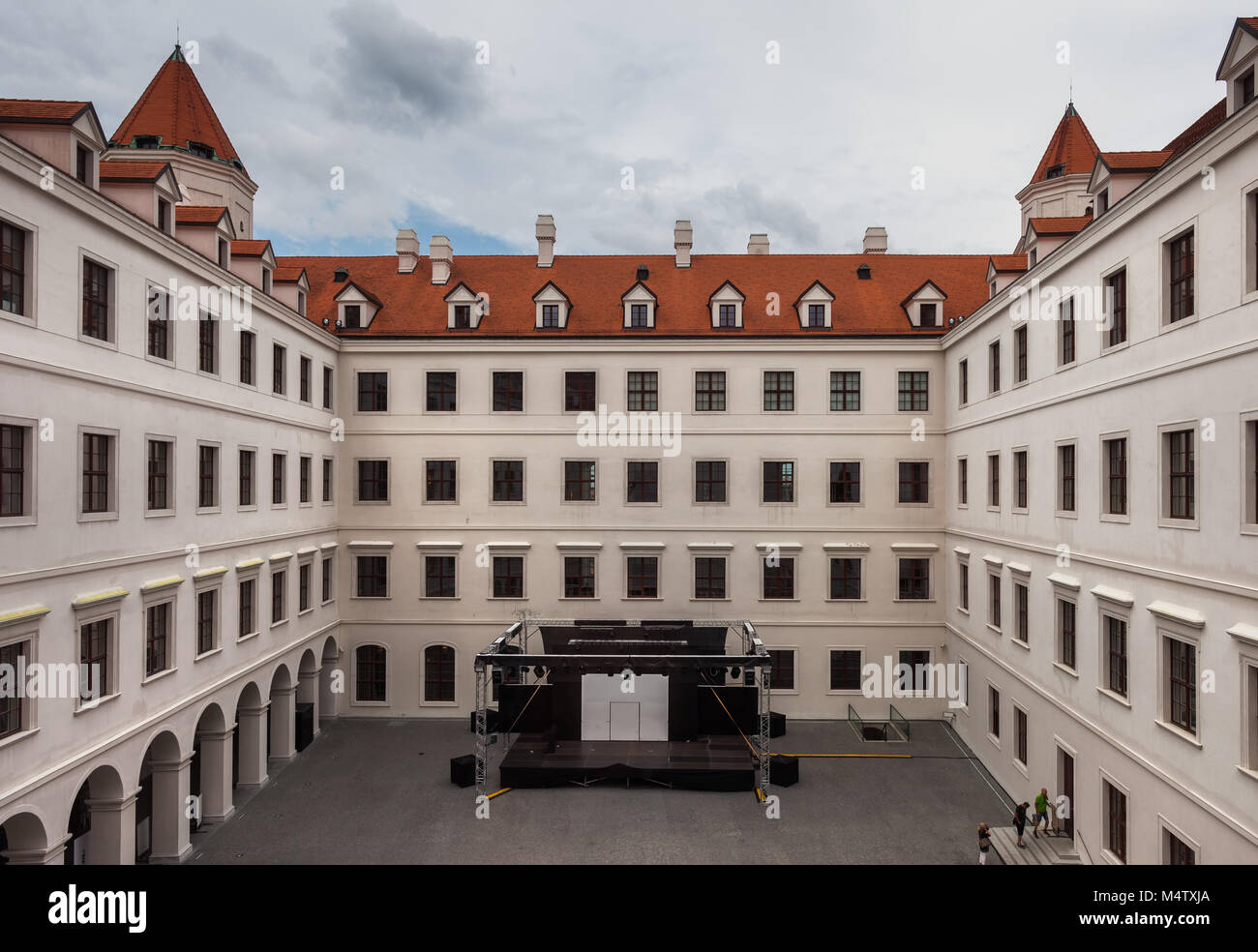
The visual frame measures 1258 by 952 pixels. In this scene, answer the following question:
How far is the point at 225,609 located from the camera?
20.8m

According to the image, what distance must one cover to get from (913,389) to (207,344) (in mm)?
25116

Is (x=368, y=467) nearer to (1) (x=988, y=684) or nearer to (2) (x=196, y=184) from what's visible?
(2) (x=196, y=184)

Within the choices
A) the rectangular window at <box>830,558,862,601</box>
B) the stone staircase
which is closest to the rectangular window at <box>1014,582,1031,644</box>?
the stone staircase

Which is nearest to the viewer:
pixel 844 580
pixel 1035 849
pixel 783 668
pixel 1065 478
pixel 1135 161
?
pixel 1135 161

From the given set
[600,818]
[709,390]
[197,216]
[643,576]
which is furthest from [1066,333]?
[197,216]

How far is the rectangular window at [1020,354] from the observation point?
2177 cm

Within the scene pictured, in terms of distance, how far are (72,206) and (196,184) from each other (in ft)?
60.6

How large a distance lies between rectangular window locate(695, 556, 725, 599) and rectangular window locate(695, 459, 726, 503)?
2.43m

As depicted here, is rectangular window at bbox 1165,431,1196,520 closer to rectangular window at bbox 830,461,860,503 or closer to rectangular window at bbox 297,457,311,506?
rectangular window at bbox 830,461,860,503

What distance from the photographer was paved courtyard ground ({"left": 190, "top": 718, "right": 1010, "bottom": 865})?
19.0 metres

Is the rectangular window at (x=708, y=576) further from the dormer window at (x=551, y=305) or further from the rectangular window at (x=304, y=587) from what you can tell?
the rectangular window at (x=304, y=587)

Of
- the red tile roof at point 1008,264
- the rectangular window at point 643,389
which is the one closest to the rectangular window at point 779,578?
the rectangular window at point 643,389

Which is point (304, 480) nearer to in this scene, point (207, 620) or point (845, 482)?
point (207, 620)

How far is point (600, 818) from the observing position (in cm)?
2106
